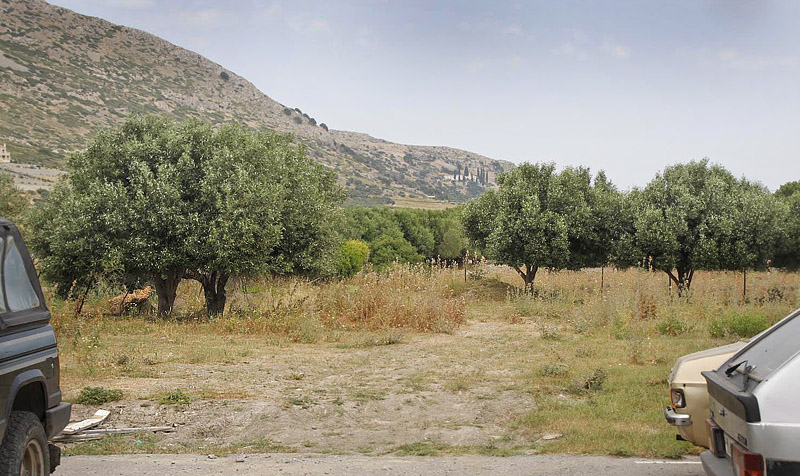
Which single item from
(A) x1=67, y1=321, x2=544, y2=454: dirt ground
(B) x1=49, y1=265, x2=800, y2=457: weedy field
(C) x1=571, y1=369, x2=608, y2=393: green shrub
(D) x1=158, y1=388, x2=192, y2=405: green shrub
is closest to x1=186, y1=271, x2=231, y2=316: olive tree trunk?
(B) x1=49, y1=265, x2=800, y2=457: weedy field

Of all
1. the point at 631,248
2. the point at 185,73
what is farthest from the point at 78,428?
Result: the point at 185,73

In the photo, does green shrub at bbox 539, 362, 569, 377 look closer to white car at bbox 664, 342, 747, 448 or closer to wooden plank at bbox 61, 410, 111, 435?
white car at bbox 664, 342, 747, 448

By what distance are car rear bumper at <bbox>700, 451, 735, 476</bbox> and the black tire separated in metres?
4.71

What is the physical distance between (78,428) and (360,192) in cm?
12127

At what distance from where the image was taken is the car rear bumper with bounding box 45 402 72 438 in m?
5.14

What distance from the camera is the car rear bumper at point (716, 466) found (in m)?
4.28

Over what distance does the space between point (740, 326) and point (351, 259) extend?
35204 millimetres

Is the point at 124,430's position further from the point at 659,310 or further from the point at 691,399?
the point at 659,310

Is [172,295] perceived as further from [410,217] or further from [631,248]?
[410,217]

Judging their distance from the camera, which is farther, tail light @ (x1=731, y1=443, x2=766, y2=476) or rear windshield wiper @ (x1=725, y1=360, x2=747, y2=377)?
rear windshield wiper @ (x1=725, y1=360, x2=747, y2=377)

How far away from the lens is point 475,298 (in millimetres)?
27016

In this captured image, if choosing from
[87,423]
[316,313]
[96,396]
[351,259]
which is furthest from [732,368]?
[351,259]

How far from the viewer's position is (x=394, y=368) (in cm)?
1241

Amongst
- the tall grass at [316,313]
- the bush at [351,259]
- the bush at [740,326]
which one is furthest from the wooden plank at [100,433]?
the bush at [351,259]
